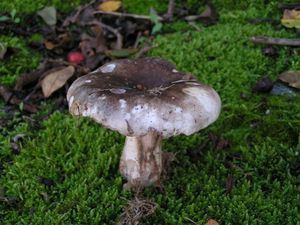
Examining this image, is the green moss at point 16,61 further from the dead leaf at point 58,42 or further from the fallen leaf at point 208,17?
the fallen leaf at point 208,17

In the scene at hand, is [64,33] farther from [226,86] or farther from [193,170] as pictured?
[193,170]

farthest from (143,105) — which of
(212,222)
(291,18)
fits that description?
(291,18)

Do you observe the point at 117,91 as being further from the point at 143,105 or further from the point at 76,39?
the point at 76,39

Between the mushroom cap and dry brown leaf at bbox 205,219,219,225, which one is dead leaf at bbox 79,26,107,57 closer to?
the mushroom cap

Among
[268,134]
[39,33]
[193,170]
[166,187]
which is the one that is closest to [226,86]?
[268,134]

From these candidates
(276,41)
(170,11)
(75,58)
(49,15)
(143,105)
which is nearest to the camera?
(143,105)

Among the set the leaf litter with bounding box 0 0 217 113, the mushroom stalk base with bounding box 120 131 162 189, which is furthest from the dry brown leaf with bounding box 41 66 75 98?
the mushroom stalk base with bounding box 120 131 162 189
